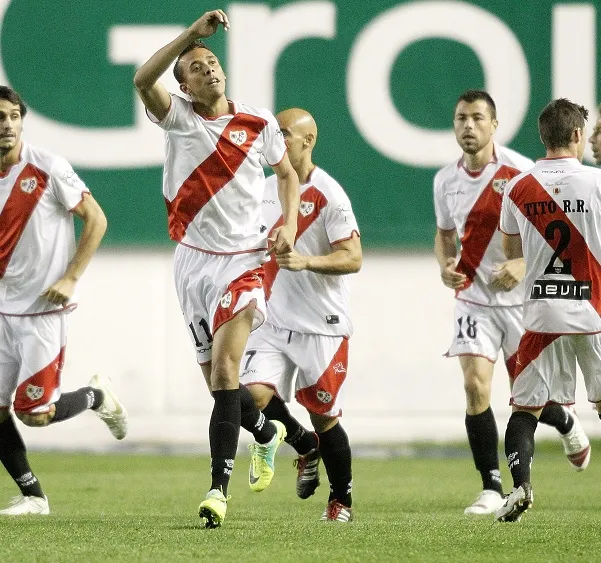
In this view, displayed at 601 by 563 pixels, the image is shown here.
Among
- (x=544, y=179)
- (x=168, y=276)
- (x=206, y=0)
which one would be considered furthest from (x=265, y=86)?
(x=544, y=179)

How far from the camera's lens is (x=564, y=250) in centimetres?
602

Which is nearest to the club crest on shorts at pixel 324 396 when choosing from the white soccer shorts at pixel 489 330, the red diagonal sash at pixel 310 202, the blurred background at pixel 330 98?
the red diagonal sash at pixel 310 202

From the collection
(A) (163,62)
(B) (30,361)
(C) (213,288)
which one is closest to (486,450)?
(C) (213,288)

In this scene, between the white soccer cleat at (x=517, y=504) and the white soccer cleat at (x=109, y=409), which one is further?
the white soccer cleat at (x=109, y=409)

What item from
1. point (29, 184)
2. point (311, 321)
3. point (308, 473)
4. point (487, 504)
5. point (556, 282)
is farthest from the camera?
point (308, 473)

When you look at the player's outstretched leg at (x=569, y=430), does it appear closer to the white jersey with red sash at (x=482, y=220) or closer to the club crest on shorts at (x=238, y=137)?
the white jersey with red sash at (x=482, y=220)

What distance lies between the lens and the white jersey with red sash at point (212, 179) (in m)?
6.07

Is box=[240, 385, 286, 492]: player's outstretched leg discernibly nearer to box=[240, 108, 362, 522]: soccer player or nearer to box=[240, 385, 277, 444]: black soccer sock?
box=[240, 385, 277, 444]: black soccer sock

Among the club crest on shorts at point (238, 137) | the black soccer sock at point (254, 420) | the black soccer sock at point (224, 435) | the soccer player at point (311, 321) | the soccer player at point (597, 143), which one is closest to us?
the black soccer sock at point (224, 435)

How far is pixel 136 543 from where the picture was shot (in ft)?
17.1

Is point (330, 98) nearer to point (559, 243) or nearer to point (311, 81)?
point (311, 81)

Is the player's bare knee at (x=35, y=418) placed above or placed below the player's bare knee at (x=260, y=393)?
below

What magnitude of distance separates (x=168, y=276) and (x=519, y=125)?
3347 millimetres

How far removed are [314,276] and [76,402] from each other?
4.86 feet
